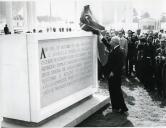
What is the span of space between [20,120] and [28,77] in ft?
2.64

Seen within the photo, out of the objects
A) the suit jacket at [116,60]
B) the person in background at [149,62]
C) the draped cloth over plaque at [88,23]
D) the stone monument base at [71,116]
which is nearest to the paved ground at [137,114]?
the stone monument base at [71,116]

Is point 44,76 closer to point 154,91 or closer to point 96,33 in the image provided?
point 96,33

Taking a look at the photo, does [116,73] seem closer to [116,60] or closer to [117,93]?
[116,60]

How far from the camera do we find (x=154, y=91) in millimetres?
8914

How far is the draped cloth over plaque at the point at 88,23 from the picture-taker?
677cm

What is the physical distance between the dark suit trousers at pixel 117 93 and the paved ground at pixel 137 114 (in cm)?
22

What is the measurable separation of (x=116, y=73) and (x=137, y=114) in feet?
3.23

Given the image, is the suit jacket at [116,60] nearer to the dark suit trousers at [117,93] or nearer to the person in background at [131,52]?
the dark suit trousers at [117,93]

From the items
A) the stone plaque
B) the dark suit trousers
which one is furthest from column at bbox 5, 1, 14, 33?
the dark suit trousers

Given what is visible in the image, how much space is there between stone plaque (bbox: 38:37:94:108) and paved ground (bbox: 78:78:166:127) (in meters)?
0.74

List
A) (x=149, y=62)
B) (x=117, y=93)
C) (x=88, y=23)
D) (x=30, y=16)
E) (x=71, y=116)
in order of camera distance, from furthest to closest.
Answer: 1. (x=30, y=16)
2. (x=149, y=62)
3. (x=88, y=23)
4. (x=117, y=93)
5. (x=71, y=116)

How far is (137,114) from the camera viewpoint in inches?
255

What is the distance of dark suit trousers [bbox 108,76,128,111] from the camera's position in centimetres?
651

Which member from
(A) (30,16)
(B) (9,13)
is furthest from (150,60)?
(A) (30,16)
